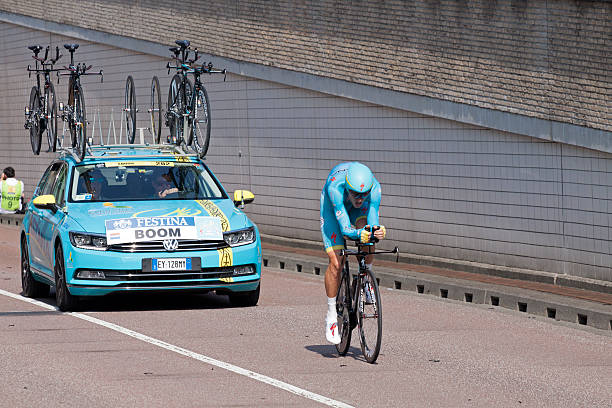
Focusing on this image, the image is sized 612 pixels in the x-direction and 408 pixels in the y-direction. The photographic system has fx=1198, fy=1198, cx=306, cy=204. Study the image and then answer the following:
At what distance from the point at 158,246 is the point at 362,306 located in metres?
3.43

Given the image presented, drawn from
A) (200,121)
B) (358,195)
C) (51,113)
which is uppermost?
(51,113)

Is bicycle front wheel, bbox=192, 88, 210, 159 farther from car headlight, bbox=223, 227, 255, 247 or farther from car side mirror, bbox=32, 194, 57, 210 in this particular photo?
car headlight, bbox=223, 227, 255, 247

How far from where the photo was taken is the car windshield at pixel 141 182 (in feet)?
44.8

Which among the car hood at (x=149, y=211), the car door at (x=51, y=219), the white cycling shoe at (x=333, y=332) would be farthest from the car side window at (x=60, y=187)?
the white cycling shoe at (x=333, y=332)

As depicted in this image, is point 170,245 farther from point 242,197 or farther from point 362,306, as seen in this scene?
point 362,306

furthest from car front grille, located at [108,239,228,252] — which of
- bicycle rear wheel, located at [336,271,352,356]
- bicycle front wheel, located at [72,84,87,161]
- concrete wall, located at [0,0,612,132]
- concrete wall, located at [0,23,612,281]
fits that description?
concrete wall, located at [0,0,612,132]

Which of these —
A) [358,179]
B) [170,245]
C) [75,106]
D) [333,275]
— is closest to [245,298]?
[170,245]

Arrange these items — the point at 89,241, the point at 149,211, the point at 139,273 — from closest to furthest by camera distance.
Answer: the point at 139,273 < the point at 89,241 < the point at 149,211

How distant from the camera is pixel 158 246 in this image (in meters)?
12.5

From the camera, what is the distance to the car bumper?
1243cm

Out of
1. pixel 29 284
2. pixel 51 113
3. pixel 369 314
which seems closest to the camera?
pixel 369 314

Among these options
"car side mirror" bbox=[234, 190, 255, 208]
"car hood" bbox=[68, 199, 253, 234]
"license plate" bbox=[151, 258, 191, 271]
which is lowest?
"license plate" bbox=[151, 258, 191, 271]

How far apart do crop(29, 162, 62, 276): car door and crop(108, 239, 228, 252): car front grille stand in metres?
1.38

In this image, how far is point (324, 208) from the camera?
397 inches
